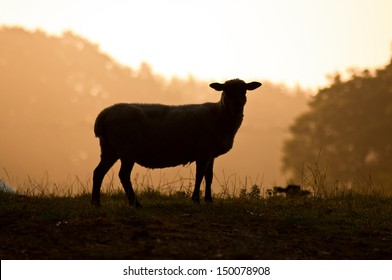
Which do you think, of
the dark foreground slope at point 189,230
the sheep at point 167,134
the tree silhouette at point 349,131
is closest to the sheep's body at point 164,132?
the sheep at point 167,134

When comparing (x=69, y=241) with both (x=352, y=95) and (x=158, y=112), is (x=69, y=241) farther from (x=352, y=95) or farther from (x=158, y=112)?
(x=352, y=95)

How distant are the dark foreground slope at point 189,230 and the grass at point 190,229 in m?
0.01

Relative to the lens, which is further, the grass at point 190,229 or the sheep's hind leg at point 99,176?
Answer: the sheep's hind leg at point 99,176

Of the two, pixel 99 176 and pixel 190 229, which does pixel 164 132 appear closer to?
pixel 99 176

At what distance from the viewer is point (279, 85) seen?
158 metres

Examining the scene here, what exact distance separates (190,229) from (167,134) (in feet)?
9.82

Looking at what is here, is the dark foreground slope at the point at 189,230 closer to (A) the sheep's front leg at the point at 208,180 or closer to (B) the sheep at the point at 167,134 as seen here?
(A) the sheep's front leg at the point at 208,180

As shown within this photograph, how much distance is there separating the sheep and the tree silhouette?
120 feet

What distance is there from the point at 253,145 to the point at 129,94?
2447 cm

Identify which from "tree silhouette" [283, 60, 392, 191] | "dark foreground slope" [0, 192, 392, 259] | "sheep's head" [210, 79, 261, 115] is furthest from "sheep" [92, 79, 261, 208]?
"tree silhouette" [283, 60, 392, 191]

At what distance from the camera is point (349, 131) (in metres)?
53.8

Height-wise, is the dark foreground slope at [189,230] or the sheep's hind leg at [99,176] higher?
the sheep's hind leg at [99,176]

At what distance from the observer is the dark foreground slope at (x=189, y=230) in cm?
909

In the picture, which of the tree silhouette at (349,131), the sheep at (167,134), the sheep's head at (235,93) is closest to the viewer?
the sheep at (167,134)
